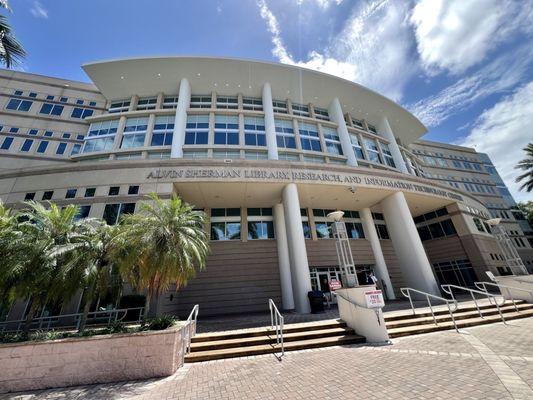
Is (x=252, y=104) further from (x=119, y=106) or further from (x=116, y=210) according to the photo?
(x=116, y=210)

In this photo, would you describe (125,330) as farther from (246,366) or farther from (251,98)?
(251,98)

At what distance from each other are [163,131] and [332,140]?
1774 centimetres

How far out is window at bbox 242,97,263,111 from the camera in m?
24.7

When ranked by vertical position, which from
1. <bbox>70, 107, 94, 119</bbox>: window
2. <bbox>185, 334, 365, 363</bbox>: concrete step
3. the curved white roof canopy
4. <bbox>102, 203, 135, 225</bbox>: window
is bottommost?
<bbox>185, 334, 365, 363</bbox>: concrete step

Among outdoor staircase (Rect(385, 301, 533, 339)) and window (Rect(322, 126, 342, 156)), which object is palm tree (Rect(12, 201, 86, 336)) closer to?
outdoor staircase (Rect(385, 301, 533, 339))

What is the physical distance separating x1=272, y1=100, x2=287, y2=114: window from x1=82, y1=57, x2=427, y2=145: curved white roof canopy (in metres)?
0.57

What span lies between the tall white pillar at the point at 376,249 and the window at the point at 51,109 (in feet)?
110

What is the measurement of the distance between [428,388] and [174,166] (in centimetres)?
1527

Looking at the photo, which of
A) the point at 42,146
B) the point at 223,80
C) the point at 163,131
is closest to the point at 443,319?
the point at 163,131

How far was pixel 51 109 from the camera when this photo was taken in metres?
23.7

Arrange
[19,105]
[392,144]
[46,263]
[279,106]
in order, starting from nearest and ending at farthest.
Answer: [46,263]
[19,105]
[279,106]
[392,144]

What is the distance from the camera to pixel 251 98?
Result: 2547 centimetres

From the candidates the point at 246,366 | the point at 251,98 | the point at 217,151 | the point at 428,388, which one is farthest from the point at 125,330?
the point at 251,98

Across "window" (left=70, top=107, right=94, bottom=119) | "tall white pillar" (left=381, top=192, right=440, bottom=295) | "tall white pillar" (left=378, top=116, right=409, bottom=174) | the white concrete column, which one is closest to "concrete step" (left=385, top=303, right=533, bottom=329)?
"tall white pillar" (left=381, top=192, right=440, bottom=295)
